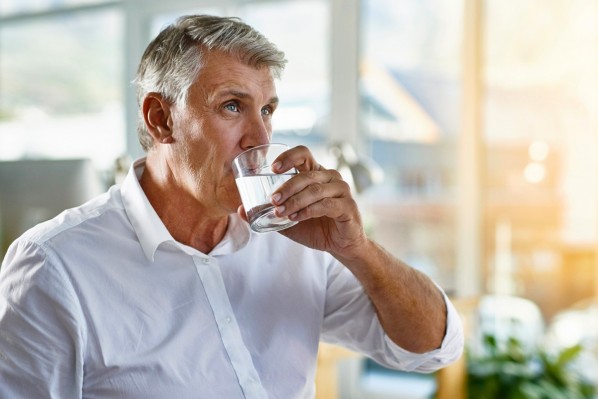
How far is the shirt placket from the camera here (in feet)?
4.47

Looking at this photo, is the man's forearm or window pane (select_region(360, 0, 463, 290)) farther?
window pane (select_region(360, 0, 463, 290))

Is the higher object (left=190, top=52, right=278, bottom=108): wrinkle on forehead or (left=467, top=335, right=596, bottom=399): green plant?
(left=190, top=52, right=278, bottom=108): wrinkle on forehead

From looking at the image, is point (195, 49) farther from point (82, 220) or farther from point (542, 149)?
point (542, 149)

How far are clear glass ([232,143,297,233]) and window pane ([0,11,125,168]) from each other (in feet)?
12.3

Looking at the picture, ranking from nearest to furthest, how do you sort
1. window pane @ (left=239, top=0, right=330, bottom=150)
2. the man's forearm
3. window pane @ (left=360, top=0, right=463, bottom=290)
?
the man's forearm, window pane @ (left=360, top=0, right=463, bottom=290), window pane @ (left=239, top=0, right=330, bottom=150)

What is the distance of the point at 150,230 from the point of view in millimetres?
1356

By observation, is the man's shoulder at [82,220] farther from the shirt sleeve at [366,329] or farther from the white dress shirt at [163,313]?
the shirt sleeve at [366,329]

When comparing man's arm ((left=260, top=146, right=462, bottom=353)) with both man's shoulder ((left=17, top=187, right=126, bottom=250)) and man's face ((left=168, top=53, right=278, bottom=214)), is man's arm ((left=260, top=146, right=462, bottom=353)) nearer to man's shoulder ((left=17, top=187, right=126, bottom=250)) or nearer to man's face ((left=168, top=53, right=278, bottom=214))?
man's face ((left=168, top=53, right=278, bottom=214))

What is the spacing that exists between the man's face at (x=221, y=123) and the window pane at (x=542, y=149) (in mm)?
2547

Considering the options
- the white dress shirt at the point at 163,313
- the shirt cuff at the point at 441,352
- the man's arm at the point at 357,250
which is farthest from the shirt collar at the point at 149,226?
the shirt cuff at the point at 441,352

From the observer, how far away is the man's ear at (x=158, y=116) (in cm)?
144

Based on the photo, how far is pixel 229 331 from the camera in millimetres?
1381

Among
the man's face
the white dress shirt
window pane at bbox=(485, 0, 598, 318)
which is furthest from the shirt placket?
window pane at bbox=(485, 0, 598, 318)

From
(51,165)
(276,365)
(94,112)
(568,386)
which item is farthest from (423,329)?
(94,112)
